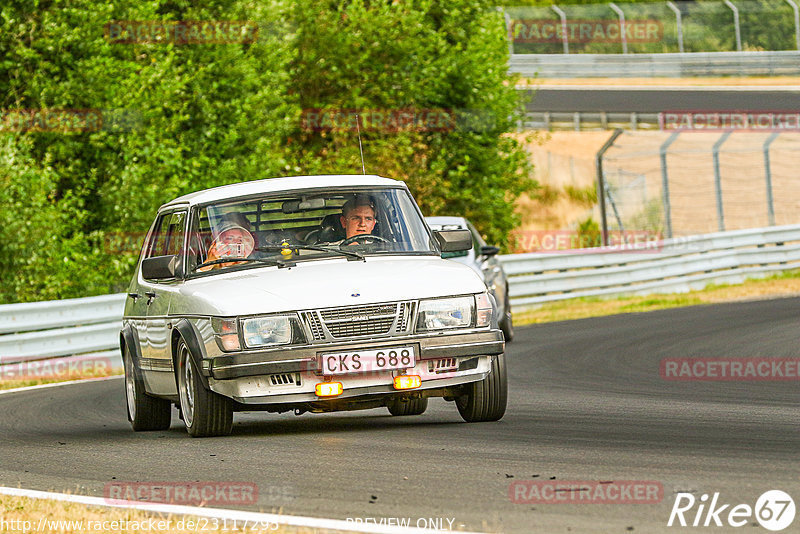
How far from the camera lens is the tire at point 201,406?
8750mm

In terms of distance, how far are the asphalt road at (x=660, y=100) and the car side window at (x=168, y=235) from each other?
1380 inches

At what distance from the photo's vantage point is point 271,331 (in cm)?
834

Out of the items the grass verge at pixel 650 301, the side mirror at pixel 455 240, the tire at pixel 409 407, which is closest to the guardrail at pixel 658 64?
the grass verge at pixel 650 301

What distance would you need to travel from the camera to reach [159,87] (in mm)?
25547

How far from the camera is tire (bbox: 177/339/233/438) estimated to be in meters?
8.75

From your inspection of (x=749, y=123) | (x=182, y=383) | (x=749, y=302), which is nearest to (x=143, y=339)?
(x=182, y=383)
